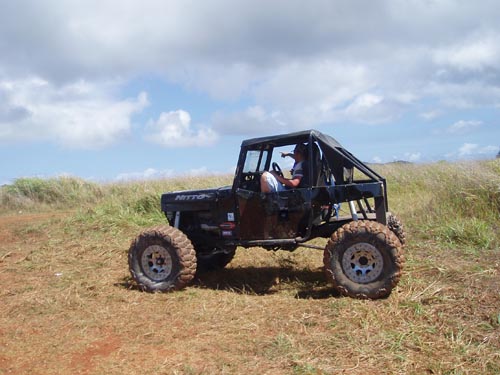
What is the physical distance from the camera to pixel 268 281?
22.0 ft

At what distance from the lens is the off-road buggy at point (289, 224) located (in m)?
5.39

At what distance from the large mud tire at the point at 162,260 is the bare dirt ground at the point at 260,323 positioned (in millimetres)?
196

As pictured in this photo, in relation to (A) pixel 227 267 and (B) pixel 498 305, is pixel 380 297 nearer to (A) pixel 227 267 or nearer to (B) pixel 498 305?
(B) pixel 498 305

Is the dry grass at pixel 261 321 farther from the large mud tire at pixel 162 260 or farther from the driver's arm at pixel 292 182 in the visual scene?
the driver's arm at pixel 292 182

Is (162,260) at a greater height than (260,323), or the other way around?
(162,260)

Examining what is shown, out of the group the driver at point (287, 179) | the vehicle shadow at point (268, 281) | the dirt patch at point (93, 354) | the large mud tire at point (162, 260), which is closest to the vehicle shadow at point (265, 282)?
the vehicle shadow at point (268, 281)

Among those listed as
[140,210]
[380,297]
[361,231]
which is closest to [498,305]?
[380,297]

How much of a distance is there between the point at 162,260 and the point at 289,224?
1.71m

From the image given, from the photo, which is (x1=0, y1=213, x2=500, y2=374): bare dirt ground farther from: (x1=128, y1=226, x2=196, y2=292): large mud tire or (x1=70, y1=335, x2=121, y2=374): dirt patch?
(x1=128, y1=226, x2=196, y2=292): large mud tire

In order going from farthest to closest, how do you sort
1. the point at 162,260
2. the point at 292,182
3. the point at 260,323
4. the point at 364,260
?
the point at 162,260, the point at 292,182, the point at 364,260, the point at 260,323

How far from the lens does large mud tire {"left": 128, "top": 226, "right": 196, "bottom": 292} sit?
6.15 m

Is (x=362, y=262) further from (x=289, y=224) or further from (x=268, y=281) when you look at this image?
(x=268, y=281)

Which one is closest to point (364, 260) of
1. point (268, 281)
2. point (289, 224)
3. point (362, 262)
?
point (362, 262)

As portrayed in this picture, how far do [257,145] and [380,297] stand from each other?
234cm
